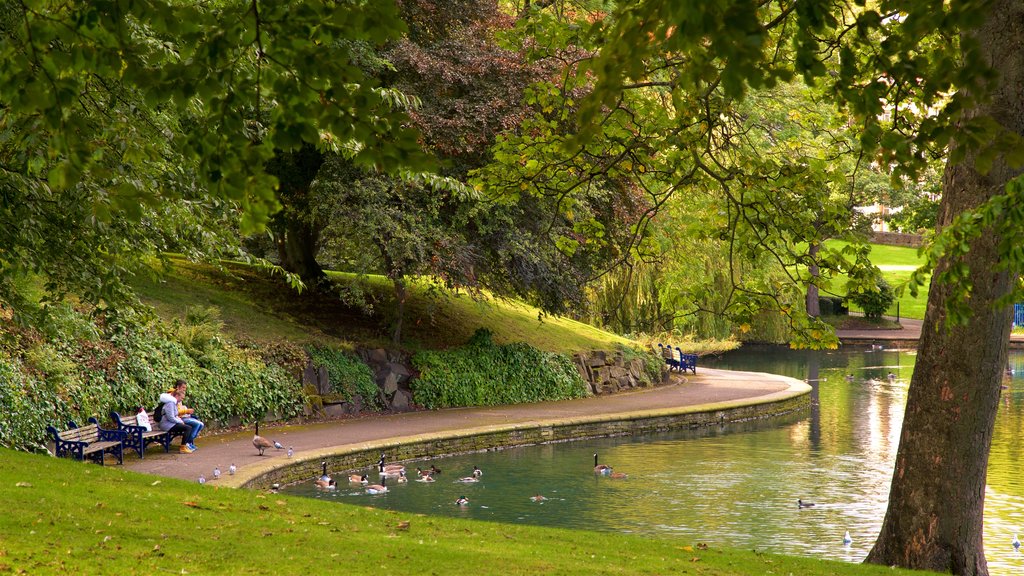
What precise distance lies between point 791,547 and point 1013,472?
6934 millimetres

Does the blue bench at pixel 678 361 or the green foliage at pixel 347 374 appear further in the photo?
the blue bench at pixel 678 361

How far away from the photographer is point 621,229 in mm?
24219

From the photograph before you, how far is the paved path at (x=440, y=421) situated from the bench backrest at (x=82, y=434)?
24.2 inches

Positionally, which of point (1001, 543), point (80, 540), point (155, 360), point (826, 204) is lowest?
point (1001, 543)

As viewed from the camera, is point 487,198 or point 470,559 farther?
point 487,198

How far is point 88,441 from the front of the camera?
47.5ft

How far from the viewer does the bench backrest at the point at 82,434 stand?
14.3 m

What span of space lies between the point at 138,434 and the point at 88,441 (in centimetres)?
98

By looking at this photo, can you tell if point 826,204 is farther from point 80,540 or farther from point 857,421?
point 857,421

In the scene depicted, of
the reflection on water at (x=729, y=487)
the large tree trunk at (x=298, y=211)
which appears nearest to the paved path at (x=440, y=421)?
the reflection on water at (x=729, y=487)

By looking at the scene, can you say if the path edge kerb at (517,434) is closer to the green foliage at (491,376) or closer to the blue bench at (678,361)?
the green foliage at (491,376)

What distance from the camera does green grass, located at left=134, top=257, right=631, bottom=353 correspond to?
21.9 meters

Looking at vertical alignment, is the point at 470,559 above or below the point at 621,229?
below

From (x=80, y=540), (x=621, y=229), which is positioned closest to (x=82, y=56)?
(x=80, y=540)
